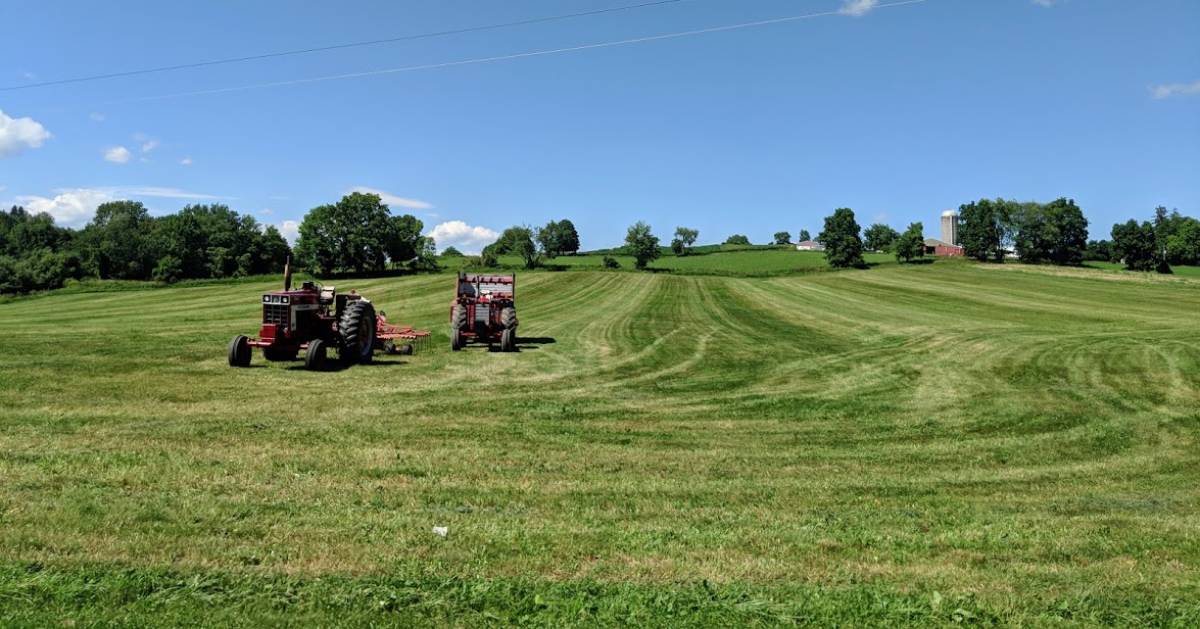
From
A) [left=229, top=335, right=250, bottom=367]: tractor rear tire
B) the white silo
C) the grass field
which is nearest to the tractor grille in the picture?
[left=229, top=335, right=250, bottom=367]: tractor rear tire

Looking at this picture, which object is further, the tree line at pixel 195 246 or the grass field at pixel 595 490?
the tree line at pixel 195 246

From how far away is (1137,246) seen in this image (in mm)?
94000

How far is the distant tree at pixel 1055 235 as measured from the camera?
105 metres

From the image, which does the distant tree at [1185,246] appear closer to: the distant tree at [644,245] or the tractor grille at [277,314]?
the distant tree at [644,245]

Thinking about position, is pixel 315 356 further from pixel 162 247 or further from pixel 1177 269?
pixel 1177 269

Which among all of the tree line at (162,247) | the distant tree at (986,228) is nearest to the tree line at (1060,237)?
the distant tree at (986,228)

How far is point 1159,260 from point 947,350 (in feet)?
289

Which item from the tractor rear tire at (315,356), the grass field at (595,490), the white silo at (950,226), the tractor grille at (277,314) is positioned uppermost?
the white silo at (950,226)

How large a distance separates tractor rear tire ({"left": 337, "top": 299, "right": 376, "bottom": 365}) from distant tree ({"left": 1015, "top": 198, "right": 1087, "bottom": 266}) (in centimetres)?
10606

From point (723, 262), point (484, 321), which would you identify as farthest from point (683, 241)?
point (484, 321)

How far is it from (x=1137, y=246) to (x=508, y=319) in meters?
98.9

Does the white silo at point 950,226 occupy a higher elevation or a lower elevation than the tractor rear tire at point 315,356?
higher

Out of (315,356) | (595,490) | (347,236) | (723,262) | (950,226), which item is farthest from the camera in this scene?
(950,226)

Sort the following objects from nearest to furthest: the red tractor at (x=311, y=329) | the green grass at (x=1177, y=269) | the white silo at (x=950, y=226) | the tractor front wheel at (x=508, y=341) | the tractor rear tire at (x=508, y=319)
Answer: the red tractor at (x=311, y=329) → the tractor front wheel at (x=508, y=341) → the tractor rear tire at (x=508, y=319) → the green grass at (x=1177, y=269) → the white silo at (x=950, y=226)
